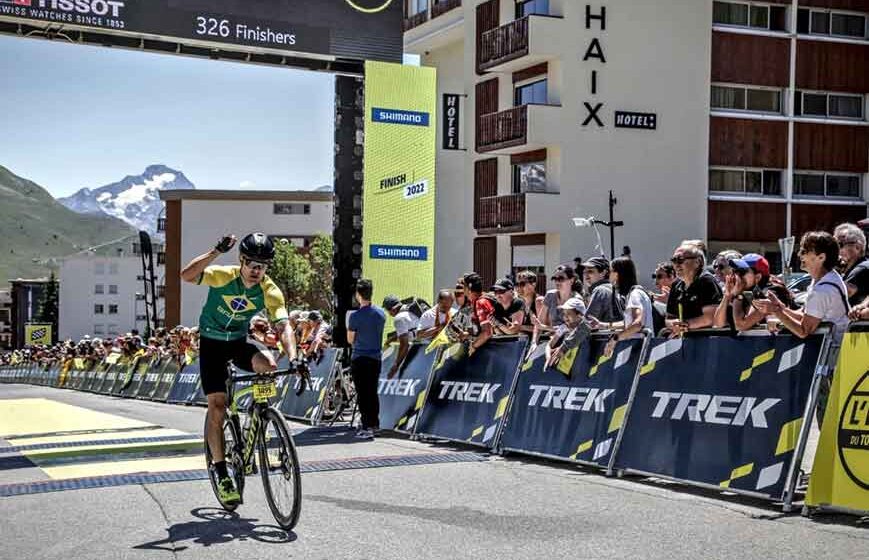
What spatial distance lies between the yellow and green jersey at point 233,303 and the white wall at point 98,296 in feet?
490

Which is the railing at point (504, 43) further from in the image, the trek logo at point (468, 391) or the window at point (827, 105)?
the trek logo at point (468, 391)

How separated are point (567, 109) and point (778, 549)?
35.2m

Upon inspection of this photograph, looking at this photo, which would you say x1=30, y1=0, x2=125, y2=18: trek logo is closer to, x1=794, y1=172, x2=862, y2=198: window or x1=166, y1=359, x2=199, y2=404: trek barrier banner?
x1=166, y1=359, x2=199, y2=404: trek barrier banner

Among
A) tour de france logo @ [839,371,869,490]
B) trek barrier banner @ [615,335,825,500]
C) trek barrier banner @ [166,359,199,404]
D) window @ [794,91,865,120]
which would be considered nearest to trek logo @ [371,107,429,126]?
trek barrier banner @ [166,359,199,404]

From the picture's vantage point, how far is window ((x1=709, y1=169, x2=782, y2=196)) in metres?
43.2

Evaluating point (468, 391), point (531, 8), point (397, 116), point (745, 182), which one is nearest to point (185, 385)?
point (397, 116)

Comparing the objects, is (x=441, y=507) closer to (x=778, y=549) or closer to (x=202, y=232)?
(x=778, y=549)

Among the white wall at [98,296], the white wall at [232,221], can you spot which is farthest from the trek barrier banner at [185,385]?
the white wall at [98,296]

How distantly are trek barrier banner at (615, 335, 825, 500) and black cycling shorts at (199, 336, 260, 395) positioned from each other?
345 cm

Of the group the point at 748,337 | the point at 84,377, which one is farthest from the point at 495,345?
the point at 84,377

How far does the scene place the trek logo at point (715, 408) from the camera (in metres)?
8.58

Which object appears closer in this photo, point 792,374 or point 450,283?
point 792,374

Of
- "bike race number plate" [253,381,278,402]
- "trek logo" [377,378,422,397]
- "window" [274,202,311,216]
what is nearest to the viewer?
"bike race number plate" [253,381,278,402]

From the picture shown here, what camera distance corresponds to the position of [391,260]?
20.5 metres
